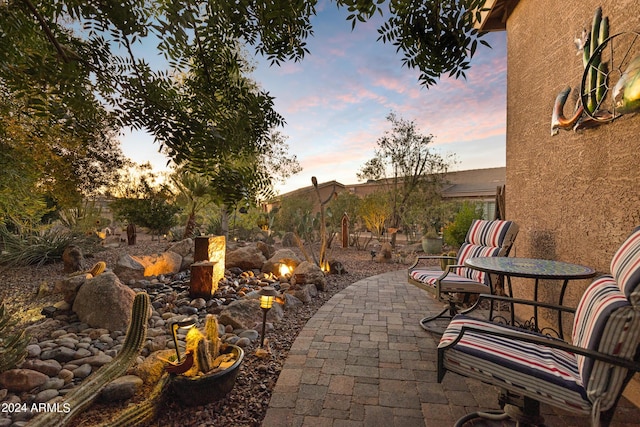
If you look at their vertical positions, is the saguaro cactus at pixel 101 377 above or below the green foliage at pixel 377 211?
below

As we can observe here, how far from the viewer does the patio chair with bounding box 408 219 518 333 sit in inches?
123

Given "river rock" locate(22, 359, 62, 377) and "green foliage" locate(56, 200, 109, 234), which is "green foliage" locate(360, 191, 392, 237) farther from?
"river rock" locate(22, 359, 62, 377)

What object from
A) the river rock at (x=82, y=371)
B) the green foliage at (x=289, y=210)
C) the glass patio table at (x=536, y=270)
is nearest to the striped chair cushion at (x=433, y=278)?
the glass patio table at (x=536, y=270)

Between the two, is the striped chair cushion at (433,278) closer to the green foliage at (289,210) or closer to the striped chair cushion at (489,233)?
the striped chair cushion at (489,233)

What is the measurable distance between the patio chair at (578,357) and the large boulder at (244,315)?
7.34 ft

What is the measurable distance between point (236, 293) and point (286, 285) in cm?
89

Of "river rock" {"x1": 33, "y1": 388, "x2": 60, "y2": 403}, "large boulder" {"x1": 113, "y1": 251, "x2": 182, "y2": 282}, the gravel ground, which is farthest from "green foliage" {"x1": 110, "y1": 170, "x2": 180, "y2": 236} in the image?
"river rock" {"x1": 33, "y1": 388, "x2": 60, "y2": 403}

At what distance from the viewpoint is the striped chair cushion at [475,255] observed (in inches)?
132

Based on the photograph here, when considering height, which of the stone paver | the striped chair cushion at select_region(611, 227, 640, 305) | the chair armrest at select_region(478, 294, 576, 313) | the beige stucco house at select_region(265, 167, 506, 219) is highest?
the beige stucco house at select_region(265, 167, 506, 219)

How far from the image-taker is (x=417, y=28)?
5.61 feet

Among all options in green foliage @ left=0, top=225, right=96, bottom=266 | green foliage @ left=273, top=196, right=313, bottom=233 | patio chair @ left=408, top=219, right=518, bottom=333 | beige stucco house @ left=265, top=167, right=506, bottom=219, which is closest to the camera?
patio chair @ left=408, top=219, right=518, bottom=333

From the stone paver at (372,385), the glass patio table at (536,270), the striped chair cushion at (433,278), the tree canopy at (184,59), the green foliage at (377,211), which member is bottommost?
the stone paver at (372,385)

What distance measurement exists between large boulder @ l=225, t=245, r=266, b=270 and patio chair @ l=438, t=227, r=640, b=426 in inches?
188

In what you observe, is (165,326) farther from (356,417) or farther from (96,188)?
(96,188)
